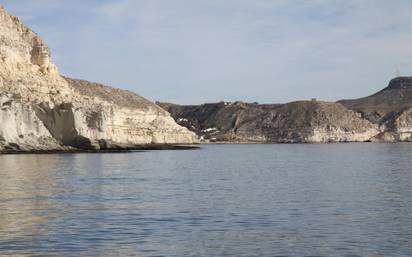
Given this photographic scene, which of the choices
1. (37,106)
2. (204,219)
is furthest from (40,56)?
(204,219)

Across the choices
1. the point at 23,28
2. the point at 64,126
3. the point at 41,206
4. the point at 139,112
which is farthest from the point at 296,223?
the point at 139,112

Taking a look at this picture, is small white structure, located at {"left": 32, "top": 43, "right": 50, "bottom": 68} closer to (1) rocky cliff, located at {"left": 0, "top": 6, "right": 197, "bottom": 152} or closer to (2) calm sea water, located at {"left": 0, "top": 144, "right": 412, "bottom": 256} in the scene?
(1) rocky cliff, located at {"left": 0, "top": 6, "right": 197, "bottom": 152}

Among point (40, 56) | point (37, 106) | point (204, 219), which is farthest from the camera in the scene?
point (40, 56)

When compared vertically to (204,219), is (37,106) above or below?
above

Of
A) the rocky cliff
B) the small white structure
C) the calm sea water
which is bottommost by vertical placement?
the calm sea water

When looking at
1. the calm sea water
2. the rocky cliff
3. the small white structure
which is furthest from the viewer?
the small white structure

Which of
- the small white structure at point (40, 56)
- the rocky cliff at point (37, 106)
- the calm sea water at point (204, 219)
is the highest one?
the small white structure at point (40, 56)

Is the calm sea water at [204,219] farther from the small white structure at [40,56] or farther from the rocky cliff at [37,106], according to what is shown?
the small white structure at [40,56]

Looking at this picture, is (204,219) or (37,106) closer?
(204,219)

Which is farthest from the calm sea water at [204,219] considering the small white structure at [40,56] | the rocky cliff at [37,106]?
the small white structure at [40,56]

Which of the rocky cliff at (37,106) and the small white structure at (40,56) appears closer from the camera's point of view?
the rocky cliff at (37,106)

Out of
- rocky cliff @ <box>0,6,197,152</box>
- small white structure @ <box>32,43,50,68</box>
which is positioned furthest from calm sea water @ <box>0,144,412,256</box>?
small white structure @ <box>32,43,50,68</box>

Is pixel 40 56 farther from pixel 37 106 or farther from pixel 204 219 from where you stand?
pixel 204 219

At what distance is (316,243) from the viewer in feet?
54.7
